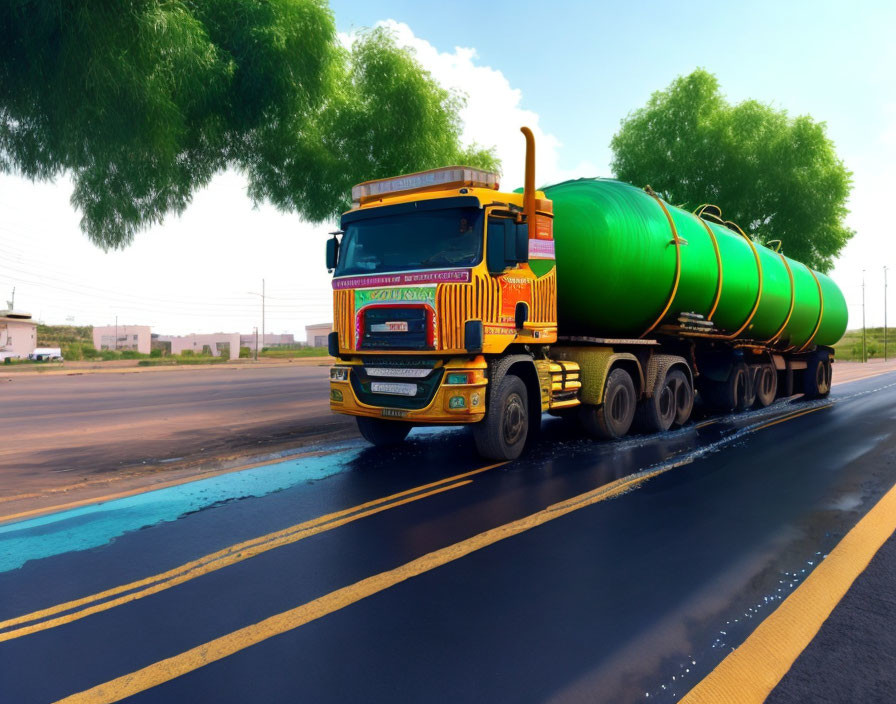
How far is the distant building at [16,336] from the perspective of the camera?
2202 inches

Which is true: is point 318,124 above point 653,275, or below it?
Answer: above

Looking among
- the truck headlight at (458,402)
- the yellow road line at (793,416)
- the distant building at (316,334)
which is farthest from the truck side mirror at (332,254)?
the distant building at (316,334)

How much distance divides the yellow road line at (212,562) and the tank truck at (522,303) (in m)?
1.58

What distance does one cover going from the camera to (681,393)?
1073 centimetres

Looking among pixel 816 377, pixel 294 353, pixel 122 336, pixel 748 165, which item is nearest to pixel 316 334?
pixel 122 336

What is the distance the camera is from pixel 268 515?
5125 mm

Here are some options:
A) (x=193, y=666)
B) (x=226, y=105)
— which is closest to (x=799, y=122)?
(x=226, y=105)

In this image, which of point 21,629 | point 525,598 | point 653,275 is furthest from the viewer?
point 653,275

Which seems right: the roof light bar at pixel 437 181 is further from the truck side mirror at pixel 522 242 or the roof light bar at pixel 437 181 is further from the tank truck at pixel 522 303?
the truck side mirror at pixel 522 242

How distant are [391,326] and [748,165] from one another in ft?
76.3

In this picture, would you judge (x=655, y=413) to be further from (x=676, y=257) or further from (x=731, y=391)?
(x=731, y=391)

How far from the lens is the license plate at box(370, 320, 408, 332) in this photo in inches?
273

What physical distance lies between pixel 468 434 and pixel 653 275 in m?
3.64

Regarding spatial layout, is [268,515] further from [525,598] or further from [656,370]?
[656,370]
